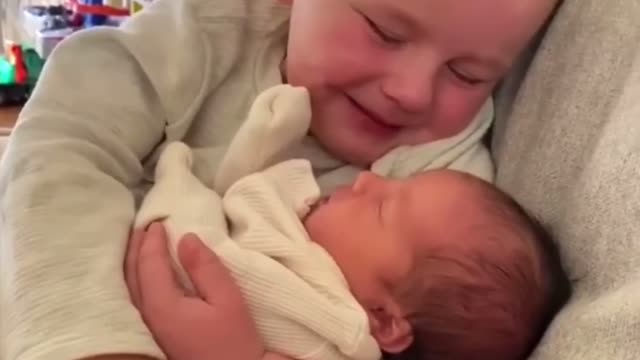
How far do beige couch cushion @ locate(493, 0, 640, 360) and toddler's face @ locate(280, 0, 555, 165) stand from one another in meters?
0.04

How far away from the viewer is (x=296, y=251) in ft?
2.83

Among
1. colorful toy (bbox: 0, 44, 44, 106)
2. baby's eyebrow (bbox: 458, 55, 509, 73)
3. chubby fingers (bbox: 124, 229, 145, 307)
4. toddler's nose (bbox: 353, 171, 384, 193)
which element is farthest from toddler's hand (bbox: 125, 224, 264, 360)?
colorful toy (bbox: 0, 44, 44, 106)

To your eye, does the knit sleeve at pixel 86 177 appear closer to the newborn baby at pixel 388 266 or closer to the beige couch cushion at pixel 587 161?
the newborn baby at pixel 388 266

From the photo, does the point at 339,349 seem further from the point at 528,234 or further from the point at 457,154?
the point at 457,154

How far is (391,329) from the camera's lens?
2.79 ft

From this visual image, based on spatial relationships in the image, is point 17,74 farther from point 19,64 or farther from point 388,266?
point 388,266

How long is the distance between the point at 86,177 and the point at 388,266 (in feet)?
0.91

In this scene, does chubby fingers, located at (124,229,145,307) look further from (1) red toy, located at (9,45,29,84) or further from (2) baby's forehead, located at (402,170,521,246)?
(1) red toy, located at (9,45,29,84)

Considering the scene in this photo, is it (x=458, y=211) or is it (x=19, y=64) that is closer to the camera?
(x=458, y=211)

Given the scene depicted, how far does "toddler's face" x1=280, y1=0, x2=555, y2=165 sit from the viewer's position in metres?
1.00

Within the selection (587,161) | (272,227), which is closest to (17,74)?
(272,227)

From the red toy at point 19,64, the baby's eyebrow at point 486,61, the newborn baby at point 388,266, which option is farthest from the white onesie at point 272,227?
the red toy at point 19,64

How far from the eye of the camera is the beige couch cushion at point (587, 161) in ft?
2.37

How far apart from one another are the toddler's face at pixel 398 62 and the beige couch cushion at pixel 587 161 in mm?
44
